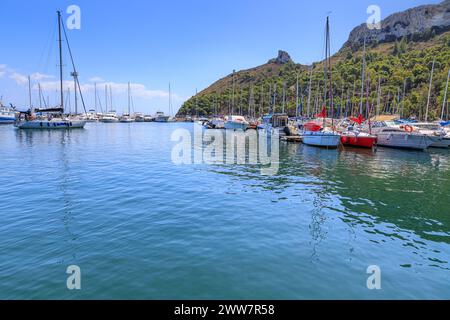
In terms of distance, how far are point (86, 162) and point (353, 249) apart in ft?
87.2

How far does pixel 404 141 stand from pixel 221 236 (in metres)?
42.1

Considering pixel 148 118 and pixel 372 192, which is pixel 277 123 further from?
pixel 148 118

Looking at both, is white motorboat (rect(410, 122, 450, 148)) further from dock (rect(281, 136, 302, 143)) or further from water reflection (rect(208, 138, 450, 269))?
dock (rect(281, 136, 302, 143))

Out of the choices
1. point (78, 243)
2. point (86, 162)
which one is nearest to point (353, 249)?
point (78, 243)

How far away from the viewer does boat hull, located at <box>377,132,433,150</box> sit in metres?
42.3

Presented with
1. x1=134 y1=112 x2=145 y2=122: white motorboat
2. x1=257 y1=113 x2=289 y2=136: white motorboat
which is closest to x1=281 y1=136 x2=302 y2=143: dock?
x1=257 y1=113 x2=289 y2=136: white motorboat

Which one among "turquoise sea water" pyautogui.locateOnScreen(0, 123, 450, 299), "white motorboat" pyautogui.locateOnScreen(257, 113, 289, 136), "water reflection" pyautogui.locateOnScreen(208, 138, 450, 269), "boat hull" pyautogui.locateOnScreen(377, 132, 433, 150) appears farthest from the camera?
"white motorboat" pyautogui.locateOnScreen(257, 113, 289, 136)

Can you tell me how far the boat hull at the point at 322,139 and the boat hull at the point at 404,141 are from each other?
31.2ft

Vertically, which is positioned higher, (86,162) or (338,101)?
(338,101)

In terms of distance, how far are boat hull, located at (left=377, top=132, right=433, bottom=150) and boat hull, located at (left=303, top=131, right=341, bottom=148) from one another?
950cm

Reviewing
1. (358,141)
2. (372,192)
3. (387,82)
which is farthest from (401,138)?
(387,82)
